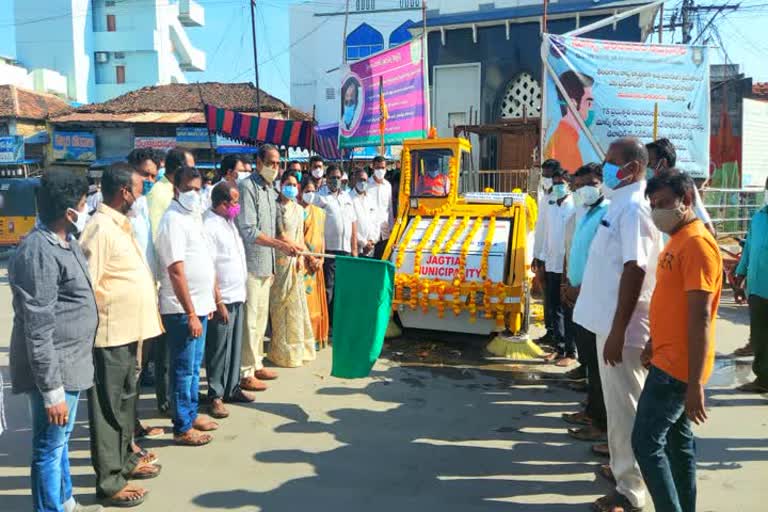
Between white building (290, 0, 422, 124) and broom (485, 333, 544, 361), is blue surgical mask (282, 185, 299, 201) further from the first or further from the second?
white building (290, 0, 422, 124)

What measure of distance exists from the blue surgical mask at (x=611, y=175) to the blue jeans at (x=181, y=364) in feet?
9.11

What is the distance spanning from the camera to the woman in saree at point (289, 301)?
6012mm

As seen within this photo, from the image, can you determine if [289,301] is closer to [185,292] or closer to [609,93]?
[185,292]

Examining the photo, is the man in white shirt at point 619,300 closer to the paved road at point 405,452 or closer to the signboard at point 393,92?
the paved road at point 405,452

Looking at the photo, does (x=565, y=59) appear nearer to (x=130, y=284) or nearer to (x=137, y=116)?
(x=130, y=284)

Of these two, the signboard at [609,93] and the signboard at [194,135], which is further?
the signboard at [194,135]

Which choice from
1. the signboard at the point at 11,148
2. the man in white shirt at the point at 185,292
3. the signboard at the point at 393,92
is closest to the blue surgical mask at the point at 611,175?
the man in white shirt at the point at 185,292

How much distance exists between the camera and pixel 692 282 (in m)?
2.65

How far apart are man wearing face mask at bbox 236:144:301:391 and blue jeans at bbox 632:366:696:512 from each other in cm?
333

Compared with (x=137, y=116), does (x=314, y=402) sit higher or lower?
A: lower

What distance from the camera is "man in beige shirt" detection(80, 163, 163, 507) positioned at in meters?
3.38

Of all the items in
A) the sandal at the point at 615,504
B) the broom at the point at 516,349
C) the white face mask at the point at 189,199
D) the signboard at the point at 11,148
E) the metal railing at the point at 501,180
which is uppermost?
the signboard at the point at 11,148

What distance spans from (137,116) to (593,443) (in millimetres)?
27314

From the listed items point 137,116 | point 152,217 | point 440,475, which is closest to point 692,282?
point 440,475
